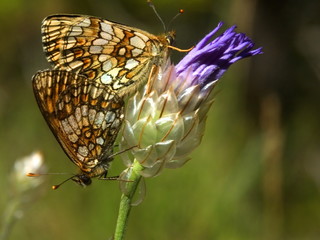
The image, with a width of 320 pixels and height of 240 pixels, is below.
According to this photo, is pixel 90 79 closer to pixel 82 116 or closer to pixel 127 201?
pixel 82 116

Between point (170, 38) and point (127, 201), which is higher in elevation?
point (170, 38)

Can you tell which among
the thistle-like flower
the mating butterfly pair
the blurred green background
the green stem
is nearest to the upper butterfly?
the mating butterfly pair

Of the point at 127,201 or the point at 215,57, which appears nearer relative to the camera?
the point at 127,201

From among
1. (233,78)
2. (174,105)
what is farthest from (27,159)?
(233,78)

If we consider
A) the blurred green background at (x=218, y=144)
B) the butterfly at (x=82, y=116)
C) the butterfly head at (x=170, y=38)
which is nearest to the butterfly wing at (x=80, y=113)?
the butterfly at (x=82, y=116)

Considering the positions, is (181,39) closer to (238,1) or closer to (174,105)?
(238,1)

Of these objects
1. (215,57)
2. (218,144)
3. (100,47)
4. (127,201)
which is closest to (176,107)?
(215,57)

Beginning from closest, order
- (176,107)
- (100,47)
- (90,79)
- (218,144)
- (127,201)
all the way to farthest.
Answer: (127,201), (176,107), (90,79), (100,47), (218,144)
